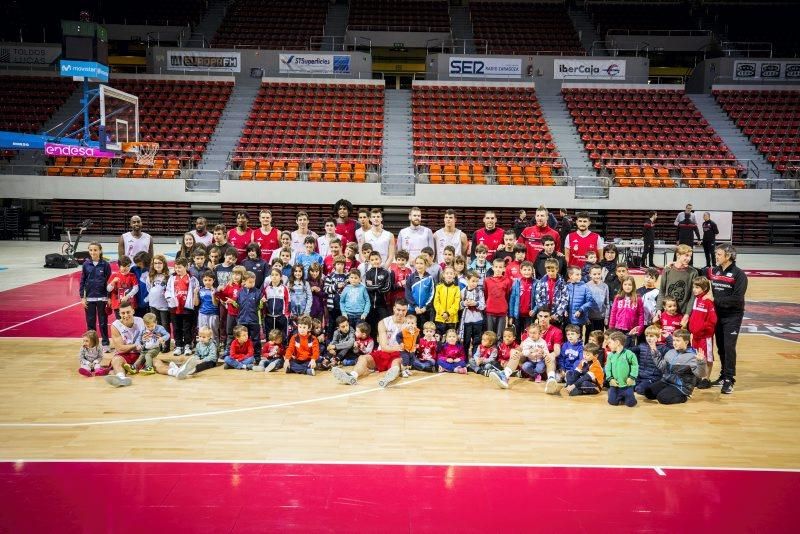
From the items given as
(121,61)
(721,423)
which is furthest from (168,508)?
(121,61)

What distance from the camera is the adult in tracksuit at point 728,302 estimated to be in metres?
7.62

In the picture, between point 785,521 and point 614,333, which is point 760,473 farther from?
point 614,333

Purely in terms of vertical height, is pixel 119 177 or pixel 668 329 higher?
pixel 119 177

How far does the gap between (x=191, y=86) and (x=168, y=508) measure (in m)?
26.0

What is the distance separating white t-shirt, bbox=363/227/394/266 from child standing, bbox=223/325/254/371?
2.43 metres

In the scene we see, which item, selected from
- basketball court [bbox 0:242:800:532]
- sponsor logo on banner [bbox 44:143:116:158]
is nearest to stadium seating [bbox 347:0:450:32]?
sponsor logo on banner [bbox 44:143:116:158]

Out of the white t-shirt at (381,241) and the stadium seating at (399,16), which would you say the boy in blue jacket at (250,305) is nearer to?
the white t-shirt at (381,241)

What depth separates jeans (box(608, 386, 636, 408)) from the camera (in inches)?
286

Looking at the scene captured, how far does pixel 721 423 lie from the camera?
672cm

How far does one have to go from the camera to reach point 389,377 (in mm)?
7910

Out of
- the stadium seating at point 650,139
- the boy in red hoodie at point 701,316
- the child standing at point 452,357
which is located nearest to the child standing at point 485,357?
the child standing at point 452,357

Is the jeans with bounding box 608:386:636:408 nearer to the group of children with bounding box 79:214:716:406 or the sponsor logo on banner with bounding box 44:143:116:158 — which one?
the group of children with bounding box 79:214:716:406

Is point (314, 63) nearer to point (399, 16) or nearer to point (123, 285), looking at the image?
point (399, 16)

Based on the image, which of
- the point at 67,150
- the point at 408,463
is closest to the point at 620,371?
the point at 408,463
